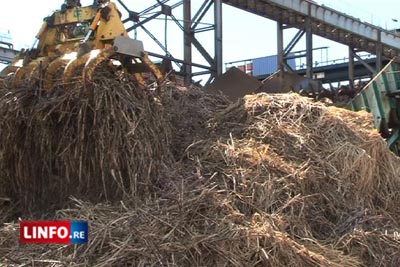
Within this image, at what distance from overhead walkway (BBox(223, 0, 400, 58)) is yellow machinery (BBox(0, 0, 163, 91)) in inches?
726

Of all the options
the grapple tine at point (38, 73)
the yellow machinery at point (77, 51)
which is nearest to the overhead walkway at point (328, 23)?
the yellow machinery at point (77, 51)

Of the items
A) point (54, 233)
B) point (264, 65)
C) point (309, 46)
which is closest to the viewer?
point (54, 233)

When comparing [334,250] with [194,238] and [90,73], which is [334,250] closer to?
[194,238]

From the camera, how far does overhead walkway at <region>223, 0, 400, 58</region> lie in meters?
24.9

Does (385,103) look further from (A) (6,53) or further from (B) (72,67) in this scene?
(A) (6,53)

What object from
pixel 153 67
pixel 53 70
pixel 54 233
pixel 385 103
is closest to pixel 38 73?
pixel 53 70

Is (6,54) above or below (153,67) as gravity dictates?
above

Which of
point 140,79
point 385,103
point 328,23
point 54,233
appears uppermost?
point 328,23

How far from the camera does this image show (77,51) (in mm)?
5605

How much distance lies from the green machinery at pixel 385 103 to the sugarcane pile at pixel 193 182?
89.2 inches

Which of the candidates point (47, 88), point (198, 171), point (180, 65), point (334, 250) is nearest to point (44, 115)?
point (47, 88)

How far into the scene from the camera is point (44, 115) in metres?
5.39

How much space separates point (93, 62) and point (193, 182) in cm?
137

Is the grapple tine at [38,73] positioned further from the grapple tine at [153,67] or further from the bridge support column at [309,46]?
the bridge support column at [309,46]
